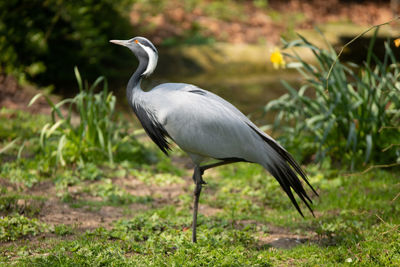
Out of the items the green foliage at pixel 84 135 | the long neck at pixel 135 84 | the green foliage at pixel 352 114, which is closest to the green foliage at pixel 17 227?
the long neck at pixel 135 84

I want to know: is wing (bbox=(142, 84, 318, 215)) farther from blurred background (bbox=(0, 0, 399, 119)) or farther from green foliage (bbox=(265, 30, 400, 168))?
blurred background (bbox=(0, 0, 399, 119))

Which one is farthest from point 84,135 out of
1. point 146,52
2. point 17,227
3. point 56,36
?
point 56,36

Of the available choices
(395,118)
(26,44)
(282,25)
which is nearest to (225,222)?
(395,118)

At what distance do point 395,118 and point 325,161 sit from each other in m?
0.87

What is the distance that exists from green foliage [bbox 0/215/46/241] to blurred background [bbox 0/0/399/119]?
3450 millimetres

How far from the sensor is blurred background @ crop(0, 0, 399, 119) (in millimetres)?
7809

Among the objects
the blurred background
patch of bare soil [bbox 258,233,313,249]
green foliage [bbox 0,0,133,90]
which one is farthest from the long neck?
green foliage [bbox 0,0,133,90]

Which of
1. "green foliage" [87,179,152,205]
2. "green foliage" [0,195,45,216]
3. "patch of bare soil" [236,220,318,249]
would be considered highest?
"green foliage" [0,195,45,216]

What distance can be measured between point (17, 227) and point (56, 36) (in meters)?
5.24

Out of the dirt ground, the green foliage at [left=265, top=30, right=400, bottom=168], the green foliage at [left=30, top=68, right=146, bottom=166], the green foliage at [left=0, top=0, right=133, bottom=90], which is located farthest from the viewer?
the dirt ground

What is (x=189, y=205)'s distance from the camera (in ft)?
15.7

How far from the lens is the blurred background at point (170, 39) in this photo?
307 inches

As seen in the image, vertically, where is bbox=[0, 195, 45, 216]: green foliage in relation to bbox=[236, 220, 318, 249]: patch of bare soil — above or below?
above

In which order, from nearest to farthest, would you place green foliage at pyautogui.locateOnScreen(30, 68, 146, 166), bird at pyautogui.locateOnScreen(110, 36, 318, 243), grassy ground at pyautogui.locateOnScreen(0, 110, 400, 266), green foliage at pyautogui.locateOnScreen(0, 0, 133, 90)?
grassy ground at pyautogui.locateOnScreen(0, 110, 400, 266)
bird at pyautogui.locateOnScreen(110, 36, 318, 243)
green foliage at pyautogui.locateOnScreen(30, 68, 146, 166)
green foliage at pyautogui.locateOnScreen(0, 0, 133, 90)
